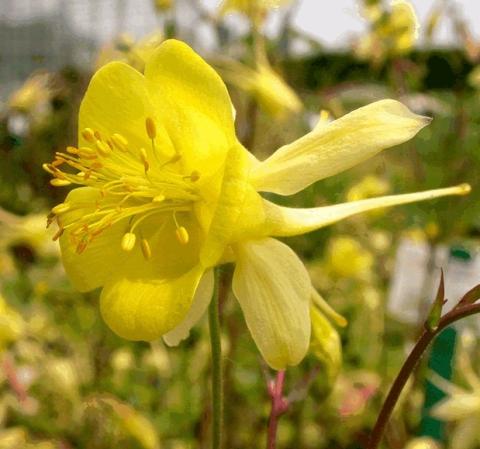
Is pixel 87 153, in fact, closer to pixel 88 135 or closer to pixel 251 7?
pixel 88 135

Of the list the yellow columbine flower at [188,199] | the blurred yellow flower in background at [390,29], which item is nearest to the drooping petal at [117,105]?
the yellow columbine flower at [188,199]

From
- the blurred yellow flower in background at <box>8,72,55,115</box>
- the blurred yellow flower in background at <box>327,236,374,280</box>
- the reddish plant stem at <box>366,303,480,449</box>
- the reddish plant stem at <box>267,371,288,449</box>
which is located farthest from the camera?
the blurred yellow flower in background at <box>8,72,55,115</box>

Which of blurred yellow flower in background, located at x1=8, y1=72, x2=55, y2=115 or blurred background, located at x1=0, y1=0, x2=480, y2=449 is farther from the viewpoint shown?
blurred yellow flower in background, located at x1=8, y1=72, x2=55, y2=115

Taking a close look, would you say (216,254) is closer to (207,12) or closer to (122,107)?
(122,107)

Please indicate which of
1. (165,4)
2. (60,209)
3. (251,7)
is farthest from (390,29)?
(60,209)

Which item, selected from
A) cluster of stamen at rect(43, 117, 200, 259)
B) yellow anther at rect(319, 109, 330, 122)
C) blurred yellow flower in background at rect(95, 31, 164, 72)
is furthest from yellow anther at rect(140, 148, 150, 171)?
blurred yellow flower in background at rect(95, 31, 164, 72)

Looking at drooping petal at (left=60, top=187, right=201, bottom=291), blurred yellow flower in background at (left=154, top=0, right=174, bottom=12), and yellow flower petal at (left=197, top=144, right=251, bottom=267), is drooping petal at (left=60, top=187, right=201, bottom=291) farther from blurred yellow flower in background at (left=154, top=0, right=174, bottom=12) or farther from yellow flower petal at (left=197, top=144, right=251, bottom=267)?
blurred yellow flower in background at (left=154, top=0, right=174, bottom=12)

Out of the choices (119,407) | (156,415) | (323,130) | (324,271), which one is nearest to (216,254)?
(323,130)
